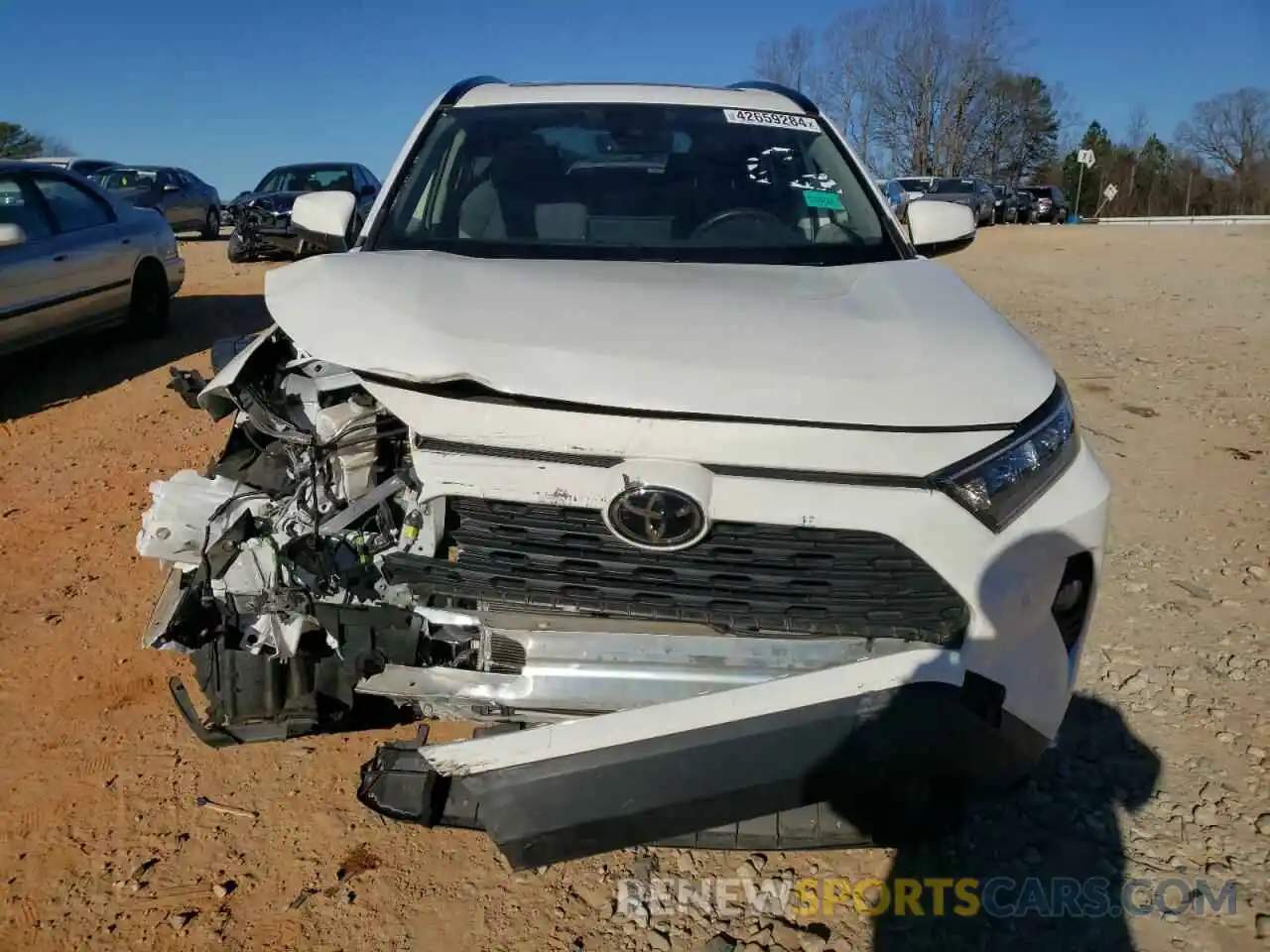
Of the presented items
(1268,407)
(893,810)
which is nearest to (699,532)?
(893,810)

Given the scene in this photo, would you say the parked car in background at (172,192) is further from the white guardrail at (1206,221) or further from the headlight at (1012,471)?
the white guardrail at (1206,221)

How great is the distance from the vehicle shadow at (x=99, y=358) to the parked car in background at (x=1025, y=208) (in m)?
33.4

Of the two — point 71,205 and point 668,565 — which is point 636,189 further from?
point 71,205

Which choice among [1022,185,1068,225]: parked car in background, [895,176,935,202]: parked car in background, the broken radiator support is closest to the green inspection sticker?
the broken radiator support

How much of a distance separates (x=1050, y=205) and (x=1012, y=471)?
3966cm

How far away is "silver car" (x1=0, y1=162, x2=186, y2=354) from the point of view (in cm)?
624

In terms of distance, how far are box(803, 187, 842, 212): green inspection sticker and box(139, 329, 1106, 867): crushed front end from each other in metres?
1.43

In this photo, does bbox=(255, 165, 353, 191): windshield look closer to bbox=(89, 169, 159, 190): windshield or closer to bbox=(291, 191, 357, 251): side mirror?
bbox=(89, 169, 159, 190): windshield

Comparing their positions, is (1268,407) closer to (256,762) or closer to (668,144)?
(668,144)

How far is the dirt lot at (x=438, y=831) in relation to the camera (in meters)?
2.26

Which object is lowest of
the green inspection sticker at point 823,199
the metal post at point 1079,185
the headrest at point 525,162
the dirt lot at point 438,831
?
the dirt lot at point 438,831

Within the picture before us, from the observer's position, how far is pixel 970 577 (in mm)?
1824

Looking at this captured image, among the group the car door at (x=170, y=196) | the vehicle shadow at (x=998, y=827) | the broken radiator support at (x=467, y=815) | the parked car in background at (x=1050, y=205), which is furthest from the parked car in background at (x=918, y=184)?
the broken radiator support at (x=467, y=815)

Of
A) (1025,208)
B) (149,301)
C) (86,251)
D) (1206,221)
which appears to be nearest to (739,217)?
(86,251)
